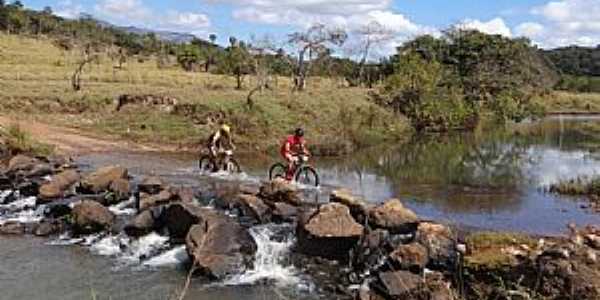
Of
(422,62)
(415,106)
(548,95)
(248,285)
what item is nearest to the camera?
(248,285)

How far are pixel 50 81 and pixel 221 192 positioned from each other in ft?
118

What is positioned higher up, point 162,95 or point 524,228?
point 162,95

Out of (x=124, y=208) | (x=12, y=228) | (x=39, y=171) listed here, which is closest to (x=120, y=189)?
Result: (x=124, y=208)

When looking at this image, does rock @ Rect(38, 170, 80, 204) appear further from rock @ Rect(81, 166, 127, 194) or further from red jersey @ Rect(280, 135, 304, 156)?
red jersey @ Rect(280, 135, 304, 156)

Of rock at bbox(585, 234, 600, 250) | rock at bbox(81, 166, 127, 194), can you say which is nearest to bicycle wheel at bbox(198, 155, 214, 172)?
rock at bbox(81, 166, 127, 194)

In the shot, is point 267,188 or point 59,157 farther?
point 59,157

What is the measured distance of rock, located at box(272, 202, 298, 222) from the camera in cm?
2167

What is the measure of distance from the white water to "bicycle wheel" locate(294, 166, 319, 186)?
19.1 ft

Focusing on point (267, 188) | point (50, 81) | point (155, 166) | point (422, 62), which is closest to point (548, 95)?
point (422, 62)

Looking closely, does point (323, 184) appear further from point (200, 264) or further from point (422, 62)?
point (422, 62)

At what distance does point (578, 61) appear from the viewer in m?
164

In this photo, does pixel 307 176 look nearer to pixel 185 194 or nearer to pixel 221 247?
pixel 185 194

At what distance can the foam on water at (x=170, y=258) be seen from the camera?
1927 centimetres

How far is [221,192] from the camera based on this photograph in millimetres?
24156
